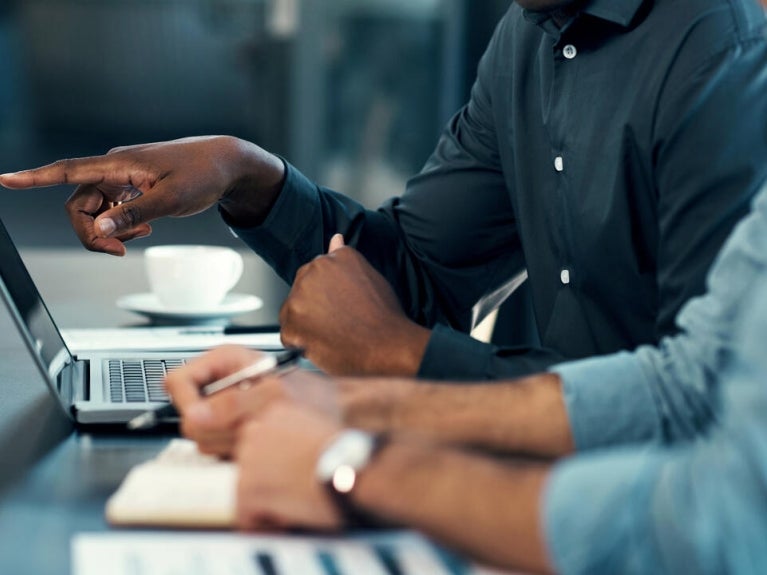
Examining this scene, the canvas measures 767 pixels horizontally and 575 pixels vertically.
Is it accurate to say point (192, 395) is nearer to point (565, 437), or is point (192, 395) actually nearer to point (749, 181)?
point (565, 437)

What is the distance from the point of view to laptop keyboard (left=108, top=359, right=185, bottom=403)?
3.64 feet

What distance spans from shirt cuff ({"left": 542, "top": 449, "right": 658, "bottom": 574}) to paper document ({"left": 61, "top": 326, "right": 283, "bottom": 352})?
0.73 metres

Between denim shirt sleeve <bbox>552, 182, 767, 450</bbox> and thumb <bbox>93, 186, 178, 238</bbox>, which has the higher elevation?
denim shirt sleeve <bbox>552, 182, 767, 450</bbox>

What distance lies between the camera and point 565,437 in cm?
89

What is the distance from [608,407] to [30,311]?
0.59m

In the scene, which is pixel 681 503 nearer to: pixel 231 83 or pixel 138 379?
pixel 138 379

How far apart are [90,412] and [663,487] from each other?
1.93ft

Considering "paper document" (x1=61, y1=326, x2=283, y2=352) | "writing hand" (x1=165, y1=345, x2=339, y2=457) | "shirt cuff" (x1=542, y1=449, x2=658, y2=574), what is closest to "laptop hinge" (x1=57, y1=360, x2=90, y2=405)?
"paper document" (x1=61, y1=326, x2=283, y2=352)

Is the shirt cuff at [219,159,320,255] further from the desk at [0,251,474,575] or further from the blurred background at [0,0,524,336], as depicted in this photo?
the blurred background at [0,0,524,336]

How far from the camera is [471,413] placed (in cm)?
89

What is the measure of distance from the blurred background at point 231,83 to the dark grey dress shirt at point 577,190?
3.02 meters

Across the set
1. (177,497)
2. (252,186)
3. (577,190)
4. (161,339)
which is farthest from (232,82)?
(177,497)

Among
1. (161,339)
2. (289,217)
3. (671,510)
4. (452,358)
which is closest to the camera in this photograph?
(671,510)

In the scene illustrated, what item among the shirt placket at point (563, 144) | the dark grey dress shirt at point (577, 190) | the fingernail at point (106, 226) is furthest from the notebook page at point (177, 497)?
the shirt placket at point (563, 144)
